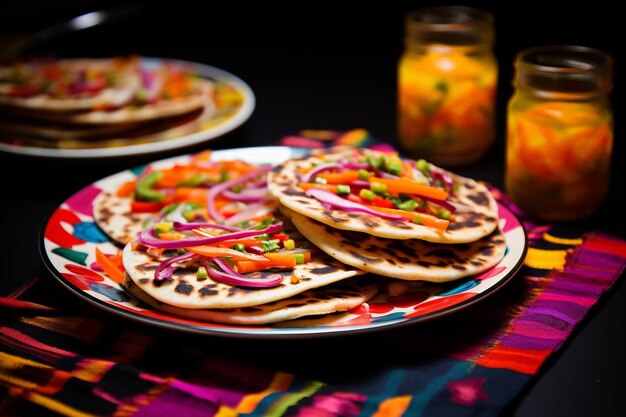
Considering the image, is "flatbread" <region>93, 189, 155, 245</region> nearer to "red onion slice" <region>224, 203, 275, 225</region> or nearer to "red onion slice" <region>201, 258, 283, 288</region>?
"red onion slice" <region>224, 203, 275, 225</region>

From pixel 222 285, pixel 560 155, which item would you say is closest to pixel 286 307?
pixel 222 285

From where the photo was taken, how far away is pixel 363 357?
1791 mm

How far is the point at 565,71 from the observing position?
237 centimetres

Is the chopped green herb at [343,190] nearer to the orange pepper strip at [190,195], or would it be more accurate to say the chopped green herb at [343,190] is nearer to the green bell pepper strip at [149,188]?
the orange pepper strip at [190,195]

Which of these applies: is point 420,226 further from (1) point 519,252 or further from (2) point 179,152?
(2) point 179,152

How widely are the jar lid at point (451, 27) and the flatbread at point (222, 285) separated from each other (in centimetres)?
130

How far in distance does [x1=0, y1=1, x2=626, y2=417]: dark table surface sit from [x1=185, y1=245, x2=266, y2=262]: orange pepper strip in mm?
640

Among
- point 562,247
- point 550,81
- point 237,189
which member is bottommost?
point 562,247

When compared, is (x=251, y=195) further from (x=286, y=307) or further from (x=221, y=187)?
(x=286, y=307)

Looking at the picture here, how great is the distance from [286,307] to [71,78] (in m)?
2.02

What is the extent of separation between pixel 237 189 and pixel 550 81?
100 cm

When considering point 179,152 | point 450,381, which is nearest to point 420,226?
point 450,381

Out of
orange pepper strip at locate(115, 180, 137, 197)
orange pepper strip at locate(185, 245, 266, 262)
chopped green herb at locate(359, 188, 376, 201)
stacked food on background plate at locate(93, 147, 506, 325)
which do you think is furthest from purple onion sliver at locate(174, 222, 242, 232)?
orange pepper strip at locate(115, 180, 137, 197)

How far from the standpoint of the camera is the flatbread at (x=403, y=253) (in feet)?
6.04
